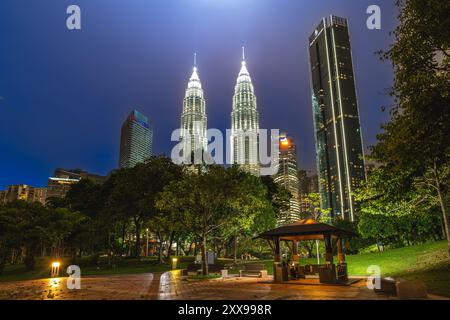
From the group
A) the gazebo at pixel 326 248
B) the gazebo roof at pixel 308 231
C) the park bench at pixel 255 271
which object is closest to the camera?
the gazebo at pixel 326 248

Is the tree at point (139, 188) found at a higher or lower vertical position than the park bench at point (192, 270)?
higher

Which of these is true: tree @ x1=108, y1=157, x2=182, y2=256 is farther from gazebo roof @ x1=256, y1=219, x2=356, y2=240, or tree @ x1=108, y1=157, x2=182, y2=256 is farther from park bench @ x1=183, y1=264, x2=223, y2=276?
gazebo roof @ x1=256, y1=219, x2=356, y2=240

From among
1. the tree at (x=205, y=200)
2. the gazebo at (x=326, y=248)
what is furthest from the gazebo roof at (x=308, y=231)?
the tree at (x=205, y=200)

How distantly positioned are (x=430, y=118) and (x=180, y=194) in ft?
55.9

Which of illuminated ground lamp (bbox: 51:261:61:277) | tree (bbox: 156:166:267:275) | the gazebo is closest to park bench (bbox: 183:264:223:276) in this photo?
tree (bbox: 156:166:267:275)

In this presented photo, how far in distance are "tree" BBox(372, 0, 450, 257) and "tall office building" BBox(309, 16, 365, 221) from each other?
151294 mm

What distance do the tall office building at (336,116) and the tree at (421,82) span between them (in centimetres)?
15129

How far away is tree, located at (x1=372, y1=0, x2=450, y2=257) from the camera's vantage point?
1298 cm

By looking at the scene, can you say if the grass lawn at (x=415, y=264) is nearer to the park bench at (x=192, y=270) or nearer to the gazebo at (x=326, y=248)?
the gazebo at (x=326, y=248)

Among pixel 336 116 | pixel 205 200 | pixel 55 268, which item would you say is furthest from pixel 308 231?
pixel 336 116

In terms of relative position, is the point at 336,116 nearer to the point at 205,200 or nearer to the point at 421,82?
the point at 205,200

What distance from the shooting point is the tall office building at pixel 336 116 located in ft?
548

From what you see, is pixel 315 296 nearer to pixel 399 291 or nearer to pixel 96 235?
pixel 399 291

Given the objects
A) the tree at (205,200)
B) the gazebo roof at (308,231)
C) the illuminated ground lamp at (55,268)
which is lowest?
the illuminated ground lamp at (55,268)
